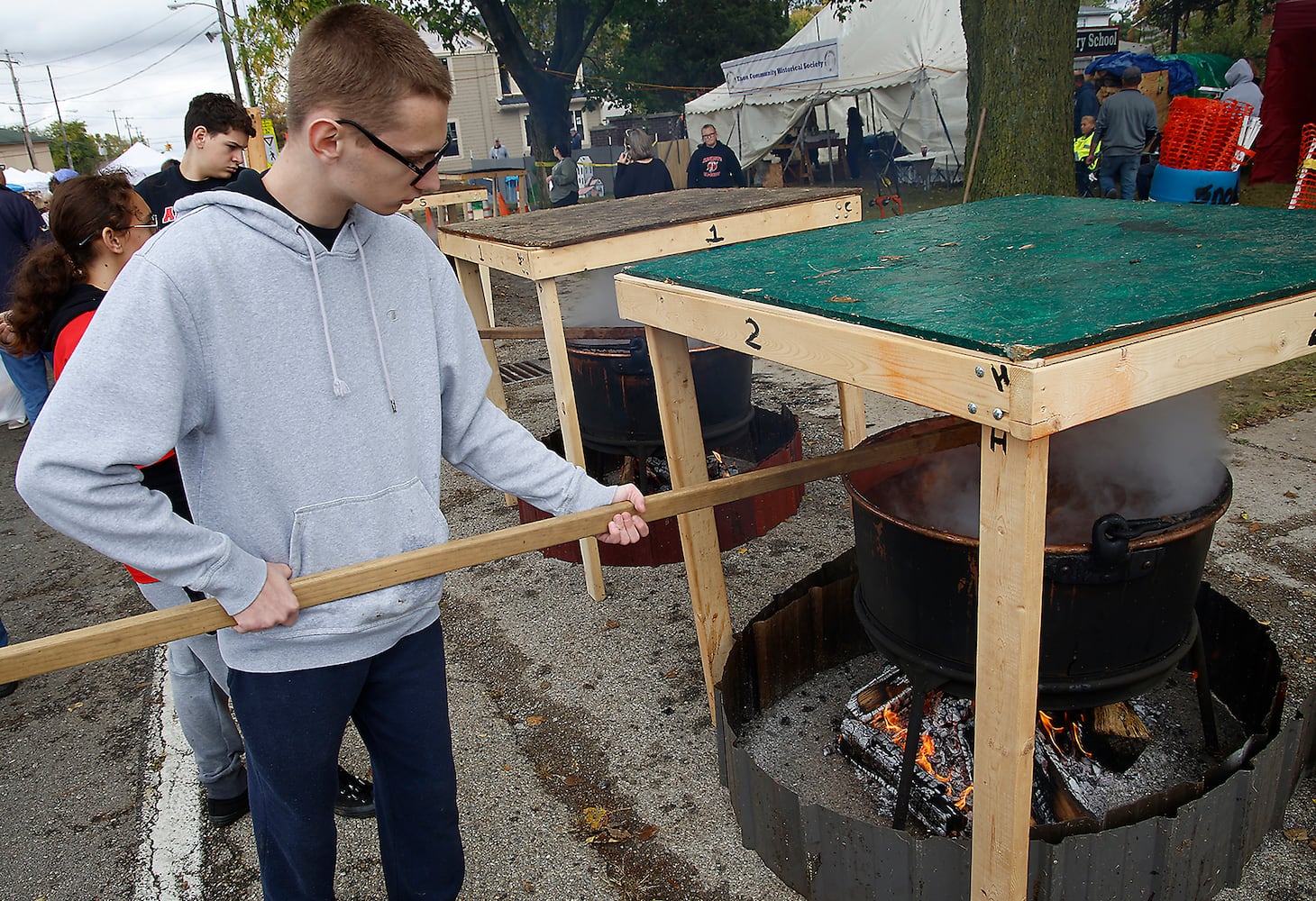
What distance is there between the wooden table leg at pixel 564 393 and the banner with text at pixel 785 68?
16.7 meters

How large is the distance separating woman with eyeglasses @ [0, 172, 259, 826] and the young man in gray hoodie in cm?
81

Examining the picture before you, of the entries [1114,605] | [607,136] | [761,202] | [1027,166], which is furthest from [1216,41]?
[1114,605]

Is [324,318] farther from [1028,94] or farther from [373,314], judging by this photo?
Answer: [1028,94]

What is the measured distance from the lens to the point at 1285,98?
12.3 metres

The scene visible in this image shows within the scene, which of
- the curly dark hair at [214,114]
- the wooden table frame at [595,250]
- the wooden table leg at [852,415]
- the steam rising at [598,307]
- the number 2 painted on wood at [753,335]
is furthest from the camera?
the steam rising at [598,307]

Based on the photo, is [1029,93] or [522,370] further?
[522,370]

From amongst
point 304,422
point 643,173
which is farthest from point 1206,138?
point 304,422

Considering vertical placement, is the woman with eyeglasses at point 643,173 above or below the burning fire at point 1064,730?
above

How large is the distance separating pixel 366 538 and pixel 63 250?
5.16 ft

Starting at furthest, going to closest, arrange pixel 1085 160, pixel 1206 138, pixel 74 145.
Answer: pixel 74 145, pixel 1085 160, pixel 1206 138

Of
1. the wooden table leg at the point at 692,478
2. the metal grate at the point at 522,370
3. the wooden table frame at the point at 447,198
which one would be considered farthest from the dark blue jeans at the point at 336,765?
the wooden table frame at the point at 447,198

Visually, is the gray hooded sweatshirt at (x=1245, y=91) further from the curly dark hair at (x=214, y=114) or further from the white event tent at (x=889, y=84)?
the curly dark hair at (x=214, y=114)

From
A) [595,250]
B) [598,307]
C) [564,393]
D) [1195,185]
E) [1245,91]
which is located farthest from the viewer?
[1245,91]

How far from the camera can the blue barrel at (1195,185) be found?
8.47 meters
